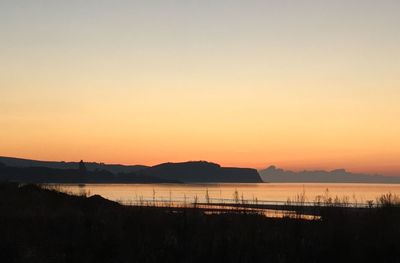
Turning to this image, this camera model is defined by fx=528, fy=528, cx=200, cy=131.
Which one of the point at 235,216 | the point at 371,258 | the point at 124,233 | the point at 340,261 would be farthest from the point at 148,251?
the point at 235,216

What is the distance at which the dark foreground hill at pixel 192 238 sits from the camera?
11.2 m

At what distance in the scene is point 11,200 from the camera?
22234mm

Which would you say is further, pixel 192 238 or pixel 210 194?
pixel 210 194

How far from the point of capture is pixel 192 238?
12828 mm

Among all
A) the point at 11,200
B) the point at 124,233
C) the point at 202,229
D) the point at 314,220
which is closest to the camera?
the point at 124,233

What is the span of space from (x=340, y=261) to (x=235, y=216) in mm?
5736

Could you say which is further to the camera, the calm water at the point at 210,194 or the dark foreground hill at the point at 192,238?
the calm water at the point at 210,194

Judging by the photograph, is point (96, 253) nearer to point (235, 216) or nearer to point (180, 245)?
point (180, 245)

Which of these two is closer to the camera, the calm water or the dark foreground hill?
the dark foreground hill

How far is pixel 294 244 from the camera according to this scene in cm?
1230

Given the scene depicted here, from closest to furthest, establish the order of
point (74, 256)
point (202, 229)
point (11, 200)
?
point (74, 256) → point (202, 229) → point (11, 200)

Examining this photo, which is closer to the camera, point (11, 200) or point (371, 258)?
point (371, 258)

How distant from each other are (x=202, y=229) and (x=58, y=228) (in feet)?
13.2

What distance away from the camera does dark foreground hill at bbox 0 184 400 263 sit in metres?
11.2
